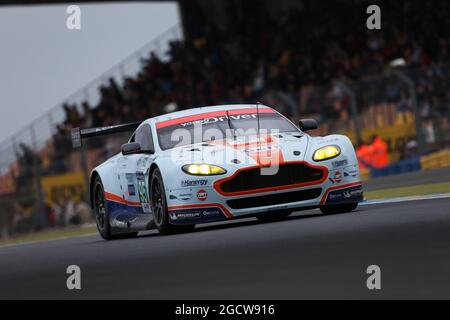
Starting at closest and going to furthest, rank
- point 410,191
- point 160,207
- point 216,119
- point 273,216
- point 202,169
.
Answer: point 202,169
point 160,207
point 216,119
point 273,216
point 410,191

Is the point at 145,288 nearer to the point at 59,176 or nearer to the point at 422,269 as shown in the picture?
the point at 422,269

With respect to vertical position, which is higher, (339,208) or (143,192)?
(143,192)

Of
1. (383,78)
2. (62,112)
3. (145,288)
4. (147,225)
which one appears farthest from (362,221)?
(62,112)

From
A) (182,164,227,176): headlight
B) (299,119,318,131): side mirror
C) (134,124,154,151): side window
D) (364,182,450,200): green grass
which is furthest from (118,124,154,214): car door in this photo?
(364,182,450,200): green grass

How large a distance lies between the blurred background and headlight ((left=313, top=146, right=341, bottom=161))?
985 cm

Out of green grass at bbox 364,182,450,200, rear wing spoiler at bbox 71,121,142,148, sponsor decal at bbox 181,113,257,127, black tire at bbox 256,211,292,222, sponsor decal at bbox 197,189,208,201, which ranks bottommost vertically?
black tire at bbox 256,211,292,222

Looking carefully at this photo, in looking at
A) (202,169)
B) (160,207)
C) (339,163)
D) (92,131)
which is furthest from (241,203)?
(92,131)

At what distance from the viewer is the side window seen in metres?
11.9

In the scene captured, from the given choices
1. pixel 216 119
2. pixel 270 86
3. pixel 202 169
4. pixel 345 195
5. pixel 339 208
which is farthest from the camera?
pixel 270 86

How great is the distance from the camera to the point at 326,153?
35.3 feet

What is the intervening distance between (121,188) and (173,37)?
69.5 ft

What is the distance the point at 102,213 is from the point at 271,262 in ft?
19.0

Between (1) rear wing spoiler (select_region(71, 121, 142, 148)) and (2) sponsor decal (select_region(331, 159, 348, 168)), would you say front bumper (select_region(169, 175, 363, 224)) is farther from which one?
(1) rear wing spoiler (select_region(71, 121, 142, 148))

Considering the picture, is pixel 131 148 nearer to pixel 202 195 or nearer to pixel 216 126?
pixel 216 126
